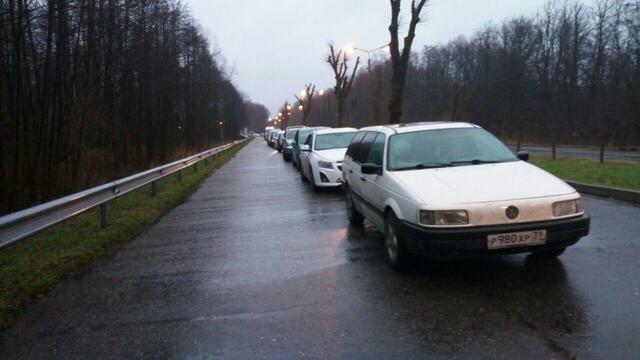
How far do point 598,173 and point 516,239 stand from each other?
1064 cm

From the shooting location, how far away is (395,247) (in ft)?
19.1

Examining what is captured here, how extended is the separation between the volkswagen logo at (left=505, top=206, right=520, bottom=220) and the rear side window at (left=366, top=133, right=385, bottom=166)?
2083 mm

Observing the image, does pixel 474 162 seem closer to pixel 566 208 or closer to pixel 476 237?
pixel 566 208

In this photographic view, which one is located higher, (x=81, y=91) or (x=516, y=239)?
(x=81, y=91)

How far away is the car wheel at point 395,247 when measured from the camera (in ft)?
18.5

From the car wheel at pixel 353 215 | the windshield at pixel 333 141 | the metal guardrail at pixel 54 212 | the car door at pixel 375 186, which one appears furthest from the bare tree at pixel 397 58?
the car door at pixel 375 186

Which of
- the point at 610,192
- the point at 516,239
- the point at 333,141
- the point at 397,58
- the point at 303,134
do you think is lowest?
the point at 610,192

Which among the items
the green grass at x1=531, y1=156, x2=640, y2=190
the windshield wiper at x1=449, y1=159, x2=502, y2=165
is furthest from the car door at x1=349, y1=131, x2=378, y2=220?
the green grass at x1=531, y1=156, x2=640, y2=190

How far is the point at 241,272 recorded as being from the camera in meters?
6.12

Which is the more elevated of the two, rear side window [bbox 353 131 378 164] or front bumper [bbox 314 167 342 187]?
rear side window [bbox 353 131 378 164]

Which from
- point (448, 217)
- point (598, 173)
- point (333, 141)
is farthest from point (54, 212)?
point (598, 173)

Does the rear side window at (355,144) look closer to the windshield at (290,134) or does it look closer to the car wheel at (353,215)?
the car wheel at (353,215)

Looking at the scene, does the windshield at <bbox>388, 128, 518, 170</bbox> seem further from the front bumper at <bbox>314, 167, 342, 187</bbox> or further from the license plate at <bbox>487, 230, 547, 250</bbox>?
the front bumper at <bbox>314, 167, 342, 187</bbox>

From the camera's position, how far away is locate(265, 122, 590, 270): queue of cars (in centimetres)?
511
